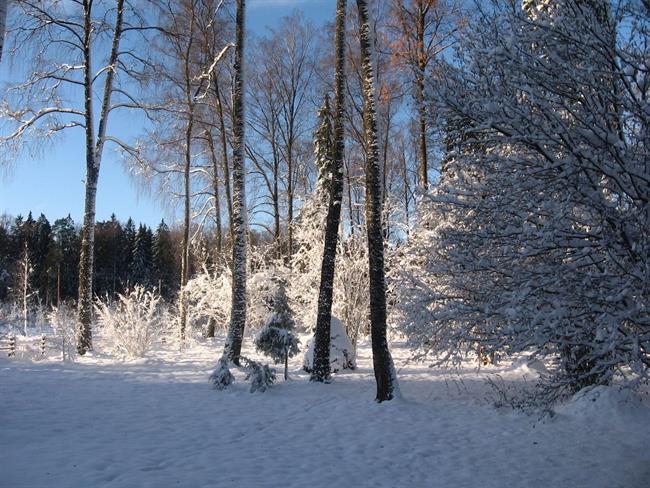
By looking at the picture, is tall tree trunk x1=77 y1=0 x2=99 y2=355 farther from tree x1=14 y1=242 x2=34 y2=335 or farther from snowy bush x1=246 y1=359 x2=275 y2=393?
tree x1=14 y1=242 x2=34 y2=335

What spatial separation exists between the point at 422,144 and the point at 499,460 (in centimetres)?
827

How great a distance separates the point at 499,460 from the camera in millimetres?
4988

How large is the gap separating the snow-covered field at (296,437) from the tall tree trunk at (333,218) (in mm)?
638

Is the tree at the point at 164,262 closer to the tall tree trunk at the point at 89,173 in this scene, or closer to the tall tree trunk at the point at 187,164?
the tall tree trunk at the point at 187,164

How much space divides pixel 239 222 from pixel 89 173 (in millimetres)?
4487

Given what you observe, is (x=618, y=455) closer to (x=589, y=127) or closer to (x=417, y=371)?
(x=589, y=127)

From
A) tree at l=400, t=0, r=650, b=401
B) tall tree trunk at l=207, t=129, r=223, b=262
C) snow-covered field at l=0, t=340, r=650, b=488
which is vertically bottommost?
snow-covered field at l=0, t=340, r=650, b=488

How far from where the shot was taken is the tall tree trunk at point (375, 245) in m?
7.53

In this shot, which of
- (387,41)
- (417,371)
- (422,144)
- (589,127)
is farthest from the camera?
(387,41)

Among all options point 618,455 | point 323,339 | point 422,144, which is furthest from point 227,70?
point 618,455

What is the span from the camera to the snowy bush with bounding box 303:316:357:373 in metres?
10.3

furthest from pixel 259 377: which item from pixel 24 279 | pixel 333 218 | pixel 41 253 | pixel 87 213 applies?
pixel 41 253

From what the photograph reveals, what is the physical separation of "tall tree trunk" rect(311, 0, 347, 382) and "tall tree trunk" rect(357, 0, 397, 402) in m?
0.79

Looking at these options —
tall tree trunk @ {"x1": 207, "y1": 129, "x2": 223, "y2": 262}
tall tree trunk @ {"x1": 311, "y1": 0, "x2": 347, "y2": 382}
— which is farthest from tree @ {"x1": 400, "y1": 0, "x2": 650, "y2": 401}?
tall tree trunk @ {"x1": 207, "y1": 129, "x2": 223, "y2": 262}
